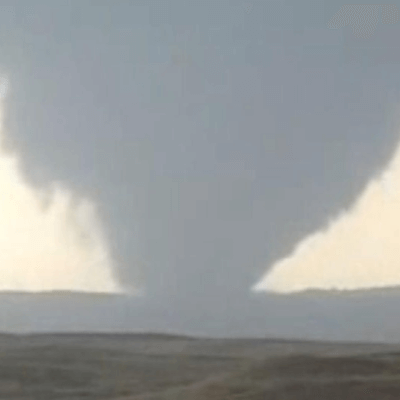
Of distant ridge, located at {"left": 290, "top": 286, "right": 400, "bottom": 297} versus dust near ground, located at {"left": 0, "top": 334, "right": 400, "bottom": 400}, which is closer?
dust near ground, located at {"left": 0, "top": 334, "right": 400, "bottom": 400}

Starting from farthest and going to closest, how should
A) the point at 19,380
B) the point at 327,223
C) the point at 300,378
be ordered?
the point at 327,223 → the point at 19,380 → the point at 300,378

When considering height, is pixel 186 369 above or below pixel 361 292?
below

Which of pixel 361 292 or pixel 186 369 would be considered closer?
pixel 186 369

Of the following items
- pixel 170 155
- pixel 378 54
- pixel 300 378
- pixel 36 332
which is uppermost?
pixel 378 54

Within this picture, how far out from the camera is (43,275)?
520 cm

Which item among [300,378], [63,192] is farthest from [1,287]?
[300,378]

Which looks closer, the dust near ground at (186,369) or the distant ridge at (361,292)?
the dust near ground at (186,369)

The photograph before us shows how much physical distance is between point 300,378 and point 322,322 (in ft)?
6.61

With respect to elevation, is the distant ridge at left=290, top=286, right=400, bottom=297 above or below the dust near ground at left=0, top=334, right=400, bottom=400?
above

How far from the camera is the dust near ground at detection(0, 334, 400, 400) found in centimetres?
294

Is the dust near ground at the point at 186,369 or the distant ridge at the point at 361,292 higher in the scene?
the distant ridge at the point at 361,292

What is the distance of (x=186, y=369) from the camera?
401 cm

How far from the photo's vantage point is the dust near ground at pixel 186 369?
2938mm

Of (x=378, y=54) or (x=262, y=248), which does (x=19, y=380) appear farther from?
(x=378, y=54)
